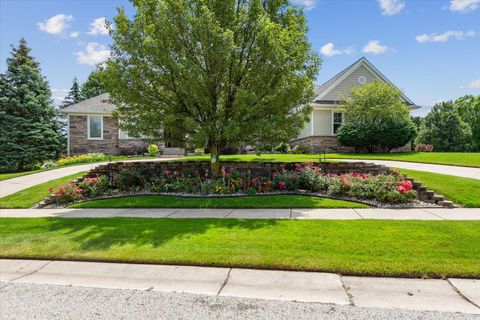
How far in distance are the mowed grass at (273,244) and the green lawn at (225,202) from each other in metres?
1.71

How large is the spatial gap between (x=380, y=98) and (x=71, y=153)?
2196cm

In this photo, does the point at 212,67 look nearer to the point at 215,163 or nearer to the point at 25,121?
the point at 215,163

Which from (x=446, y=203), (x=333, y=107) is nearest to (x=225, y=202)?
(x=446, y=203)

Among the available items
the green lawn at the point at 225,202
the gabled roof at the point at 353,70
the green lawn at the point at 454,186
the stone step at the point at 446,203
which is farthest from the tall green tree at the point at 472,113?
the green lawn at the point at 225,202

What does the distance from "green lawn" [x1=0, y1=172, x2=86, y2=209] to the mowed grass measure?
11.4 feet

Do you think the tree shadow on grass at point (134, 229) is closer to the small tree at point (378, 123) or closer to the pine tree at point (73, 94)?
the small tree at point (378, 123)

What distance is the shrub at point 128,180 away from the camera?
10.9 metres

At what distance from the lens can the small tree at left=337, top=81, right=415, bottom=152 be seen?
A: 57.5 ft

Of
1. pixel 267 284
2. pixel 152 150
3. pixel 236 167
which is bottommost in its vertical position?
pixel 267 284

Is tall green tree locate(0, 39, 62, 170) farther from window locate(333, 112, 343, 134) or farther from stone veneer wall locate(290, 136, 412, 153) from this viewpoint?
window locate(333, 112, 343, 134)

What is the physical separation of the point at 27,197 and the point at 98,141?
39.8 ft

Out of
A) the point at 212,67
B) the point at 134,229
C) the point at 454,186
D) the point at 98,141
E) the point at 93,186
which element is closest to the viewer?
the point at 134,229

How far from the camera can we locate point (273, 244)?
4676 millimetres

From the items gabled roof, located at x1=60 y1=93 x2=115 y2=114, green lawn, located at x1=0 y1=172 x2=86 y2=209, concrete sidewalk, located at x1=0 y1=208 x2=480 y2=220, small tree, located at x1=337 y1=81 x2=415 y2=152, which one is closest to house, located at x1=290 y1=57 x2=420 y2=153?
small tree, located at x1=337 y1=81 x2=415 y2=152
